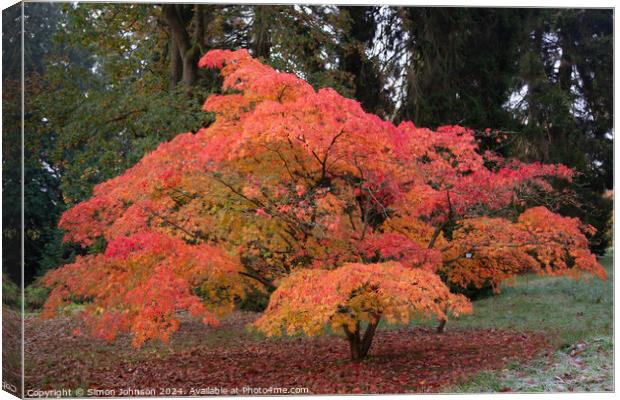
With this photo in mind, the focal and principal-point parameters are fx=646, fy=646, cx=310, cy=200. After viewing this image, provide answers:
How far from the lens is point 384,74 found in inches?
241

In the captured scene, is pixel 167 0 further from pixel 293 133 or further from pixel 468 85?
pixel 468 85

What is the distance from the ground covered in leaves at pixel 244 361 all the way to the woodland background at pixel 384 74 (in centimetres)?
133

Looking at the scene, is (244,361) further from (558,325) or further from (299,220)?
(558,325)

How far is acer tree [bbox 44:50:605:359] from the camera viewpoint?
5.01 metres

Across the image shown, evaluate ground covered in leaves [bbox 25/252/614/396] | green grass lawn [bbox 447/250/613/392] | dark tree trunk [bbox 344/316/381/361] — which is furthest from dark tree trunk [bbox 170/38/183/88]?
green grass lawn [bbox 447/250/613/392]

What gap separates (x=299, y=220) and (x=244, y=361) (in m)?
1.36

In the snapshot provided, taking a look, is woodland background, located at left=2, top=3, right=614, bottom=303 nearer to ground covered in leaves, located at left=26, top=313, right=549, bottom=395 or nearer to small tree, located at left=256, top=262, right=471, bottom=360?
ground covered in leaves, located at left=26, top=313, right=549, bottom=395

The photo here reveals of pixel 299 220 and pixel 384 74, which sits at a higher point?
pixel 384 74

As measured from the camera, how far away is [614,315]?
19.4 ft

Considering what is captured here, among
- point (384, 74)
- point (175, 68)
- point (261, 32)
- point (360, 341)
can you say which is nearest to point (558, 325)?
point (360, 341)

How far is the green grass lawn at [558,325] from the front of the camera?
557 centimetres

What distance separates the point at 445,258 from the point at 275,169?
1766 millimetres

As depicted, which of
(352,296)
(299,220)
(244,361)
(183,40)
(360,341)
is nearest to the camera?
(352,296)

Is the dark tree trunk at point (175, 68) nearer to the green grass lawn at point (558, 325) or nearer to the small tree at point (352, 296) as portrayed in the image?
the small tree at point (352, 296)
